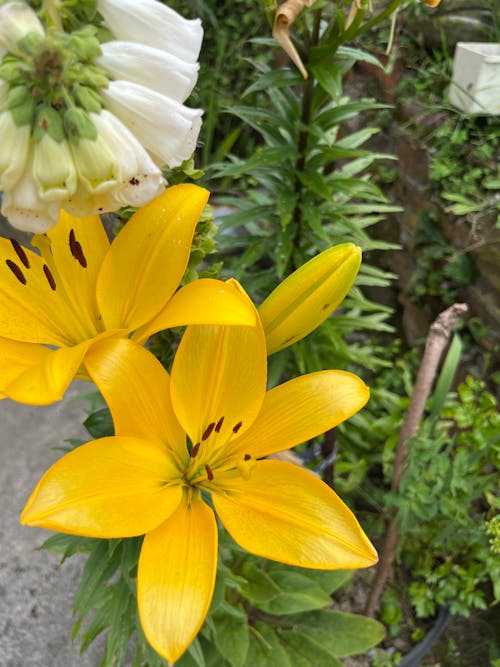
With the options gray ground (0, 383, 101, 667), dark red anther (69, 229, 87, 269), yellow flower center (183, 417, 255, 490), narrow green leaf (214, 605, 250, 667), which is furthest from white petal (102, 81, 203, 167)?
gray ground (0, 383, 101, 667)

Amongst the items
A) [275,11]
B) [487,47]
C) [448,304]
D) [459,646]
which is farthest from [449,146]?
[459,646]

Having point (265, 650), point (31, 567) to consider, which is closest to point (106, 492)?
point (265, 650)

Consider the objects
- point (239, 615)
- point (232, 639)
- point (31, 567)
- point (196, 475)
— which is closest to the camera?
point (196, 475)

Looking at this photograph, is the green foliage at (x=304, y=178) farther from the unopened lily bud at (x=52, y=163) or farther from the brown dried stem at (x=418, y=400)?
the unopened lily bud at (x=52, y=163)

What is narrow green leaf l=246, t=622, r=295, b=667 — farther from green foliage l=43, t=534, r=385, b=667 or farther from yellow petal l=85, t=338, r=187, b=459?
yellow petal l=85, t=338, r=187, b=459

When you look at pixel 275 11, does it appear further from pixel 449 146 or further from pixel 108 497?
pixel 449 146

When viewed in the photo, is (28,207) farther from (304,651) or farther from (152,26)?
(304,651)
